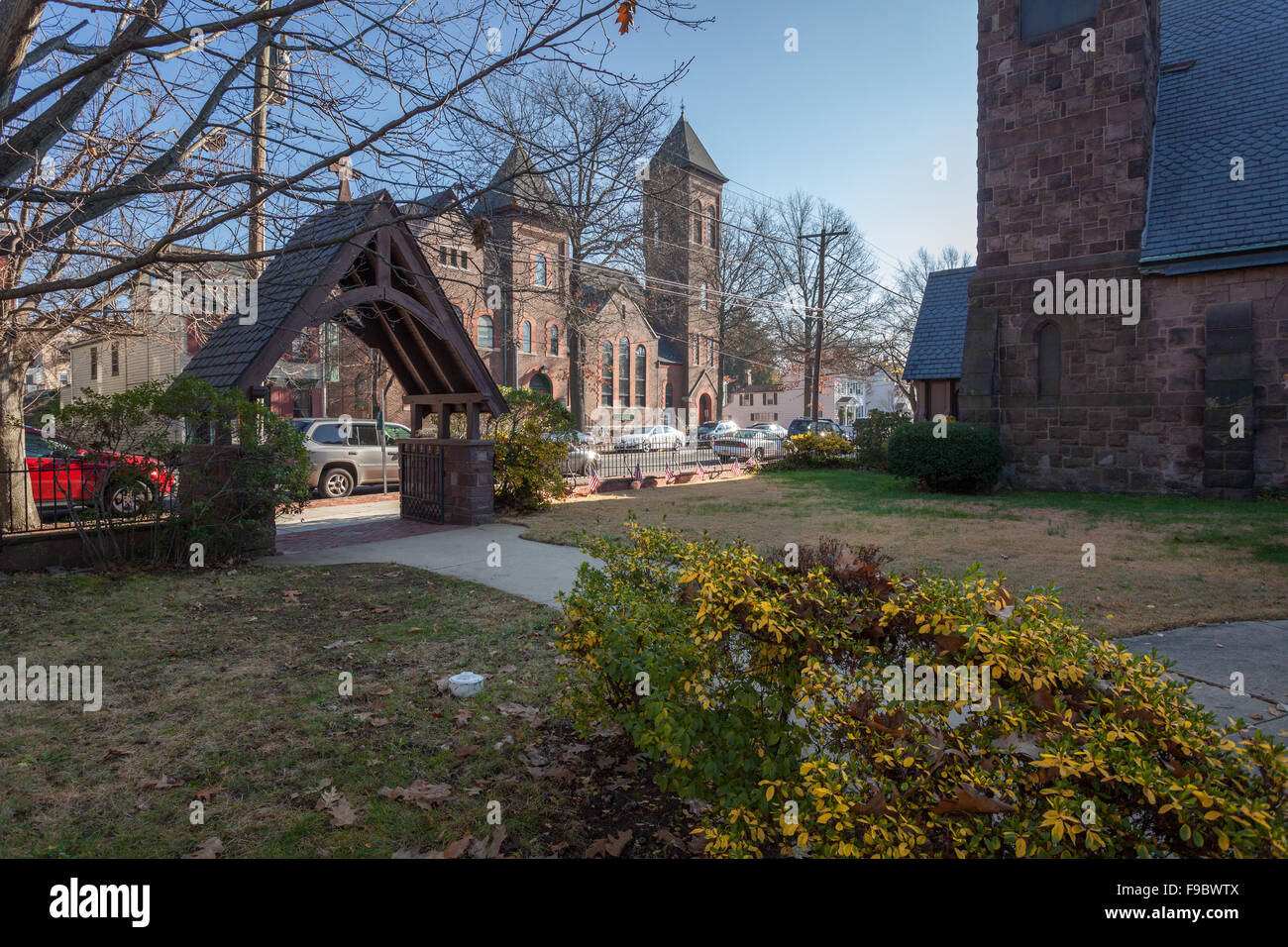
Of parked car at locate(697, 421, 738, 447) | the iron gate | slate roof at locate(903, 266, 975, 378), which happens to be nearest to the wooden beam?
the iron gate

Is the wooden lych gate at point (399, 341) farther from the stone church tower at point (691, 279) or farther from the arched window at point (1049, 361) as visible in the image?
the stone church tower at point (691, 279)

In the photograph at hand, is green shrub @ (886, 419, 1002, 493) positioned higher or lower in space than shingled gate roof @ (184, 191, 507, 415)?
lower

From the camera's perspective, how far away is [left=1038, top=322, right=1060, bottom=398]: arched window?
17016mm

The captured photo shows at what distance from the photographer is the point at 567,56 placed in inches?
192

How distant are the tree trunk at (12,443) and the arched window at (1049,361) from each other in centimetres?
1939

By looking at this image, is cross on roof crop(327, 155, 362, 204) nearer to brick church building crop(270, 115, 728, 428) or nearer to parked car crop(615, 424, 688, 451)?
brick church building crop(270, 115, 728, 428)

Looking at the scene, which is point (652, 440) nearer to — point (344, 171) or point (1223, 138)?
point (1223, 138)

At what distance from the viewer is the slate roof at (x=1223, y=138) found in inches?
581

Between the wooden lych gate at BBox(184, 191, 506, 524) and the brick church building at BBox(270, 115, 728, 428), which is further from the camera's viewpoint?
the brick church building at BBox(270, 115, 728, 428)

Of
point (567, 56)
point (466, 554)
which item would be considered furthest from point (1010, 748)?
point (466, 554)

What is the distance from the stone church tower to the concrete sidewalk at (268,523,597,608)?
20794 mm
